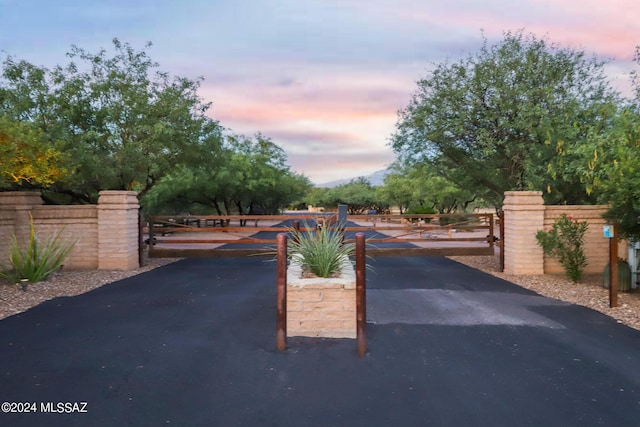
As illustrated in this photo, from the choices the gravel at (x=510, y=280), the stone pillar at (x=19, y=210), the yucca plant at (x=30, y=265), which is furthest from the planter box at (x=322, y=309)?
the stone pillar at (x=19, y=210)

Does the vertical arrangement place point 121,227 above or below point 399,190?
below

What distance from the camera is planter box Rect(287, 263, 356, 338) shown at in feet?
18.6

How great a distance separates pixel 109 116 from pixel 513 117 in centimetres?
1108

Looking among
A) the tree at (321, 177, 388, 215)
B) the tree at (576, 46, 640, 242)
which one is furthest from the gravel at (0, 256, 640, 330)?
the tree at (321, 177, 388, 215)

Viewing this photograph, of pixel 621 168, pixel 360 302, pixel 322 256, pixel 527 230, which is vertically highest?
pixel 621 168

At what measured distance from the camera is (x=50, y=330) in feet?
20.1

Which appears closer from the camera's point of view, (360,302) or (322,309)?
(360,302)

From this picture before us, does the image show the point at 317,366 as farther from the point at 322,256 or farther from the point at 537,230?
the point at 537,230

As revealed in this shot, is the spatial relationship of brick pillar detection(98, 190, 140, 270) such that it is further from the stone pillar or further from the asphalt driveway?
the asphalt driveway

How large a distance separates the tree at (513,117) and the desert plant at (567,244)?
1204 mm

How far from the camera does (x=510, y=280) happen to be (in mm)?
10219

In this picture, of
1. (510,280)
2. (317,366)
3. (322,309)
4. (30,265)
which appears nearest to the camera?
(317,366)

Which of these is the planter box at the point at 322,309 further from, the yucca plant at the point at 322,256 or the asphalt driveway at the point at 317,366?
the yucca plant at the point at 322,256

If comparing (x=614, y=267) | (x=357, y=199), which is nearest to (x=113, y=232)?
(x=614, y=267)
